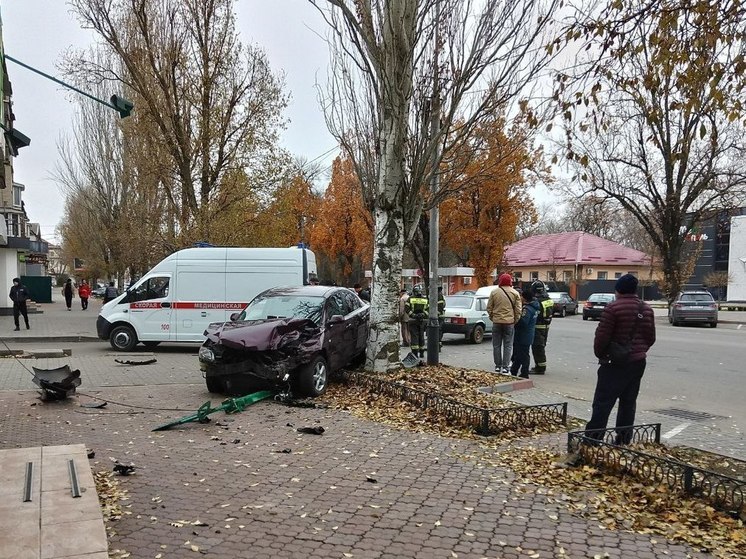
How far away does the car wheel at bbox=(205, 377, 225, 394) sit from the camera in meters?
8.85

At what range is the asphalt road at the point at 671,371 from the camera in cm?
897

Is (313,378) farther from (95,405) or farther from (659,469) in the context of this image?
(659,469)

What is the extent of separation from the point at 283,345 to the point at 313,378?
0.72 m

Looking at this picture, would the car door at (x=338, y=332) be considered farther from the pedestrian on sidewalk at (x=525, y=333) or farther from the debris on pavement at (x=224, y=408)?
the pedestrian on sidewalk at (x=525, y=333)

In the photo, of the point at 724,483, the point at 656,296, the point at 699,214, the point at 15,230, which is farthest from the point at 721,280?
the point at 15,230

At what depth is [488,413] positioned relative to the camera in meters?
6.45

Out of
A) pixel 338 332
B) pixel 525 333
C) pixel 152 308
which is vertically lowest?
pixel 525 333

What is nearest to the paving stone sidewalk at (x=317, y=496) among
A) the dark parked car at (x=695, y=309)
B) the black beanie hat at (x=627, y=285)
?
the black beanie hat at (x=627, y=285)

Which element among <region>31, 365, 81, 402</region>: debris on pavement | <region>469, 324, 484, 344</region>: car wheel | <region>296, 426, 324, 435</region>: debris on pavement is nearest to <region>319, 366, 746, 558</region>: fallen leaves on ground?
<region>296, 426, 324, 435</region>: debris on pavement

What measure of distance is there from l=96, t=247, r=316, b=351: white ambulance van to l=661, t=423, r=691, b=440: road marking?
9523mm

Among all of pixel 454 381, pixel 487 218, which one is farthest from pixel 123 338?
pixel 487 218

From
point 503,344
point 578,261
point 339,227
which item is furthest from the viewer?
point 578,261

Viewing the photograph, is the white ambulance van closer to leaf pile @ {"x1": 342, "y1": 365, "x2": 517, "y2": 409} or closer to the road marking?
leaf pile @ {"x1": 342, "y1": 365, "x2": 517, "y2": 409}

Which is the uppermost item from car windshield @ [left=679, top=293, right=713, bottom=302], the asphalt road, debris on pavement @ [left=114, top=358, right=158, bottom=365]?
car windshield @ [left=679, top=293, right=713, bottom=302]
